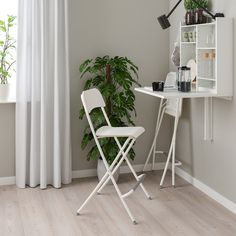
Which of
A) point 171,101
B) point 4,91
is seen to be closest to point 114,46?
point 171,101

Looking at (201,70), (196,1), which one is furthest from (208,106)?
(196,1)

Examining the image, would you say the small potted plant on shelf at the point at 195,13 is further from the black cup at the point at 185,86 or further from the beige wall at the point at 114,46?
the beige wall at the point at 114,46

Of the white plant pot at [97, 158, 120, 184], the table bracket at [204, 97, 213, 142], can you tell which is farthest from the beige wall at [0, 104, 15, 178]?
the table bracket at [204, 97, 213, 142]

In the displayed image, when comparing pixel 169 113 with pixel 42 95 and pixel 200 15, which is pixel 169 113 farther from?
pixel 42 95

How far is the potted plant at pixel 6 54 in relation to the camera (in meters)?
4.32

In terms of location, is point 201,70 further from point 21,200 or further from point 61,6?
point 21,200

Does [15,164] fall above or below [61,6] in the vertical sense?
below

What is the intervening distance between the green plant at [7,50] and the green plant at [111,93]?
72cm

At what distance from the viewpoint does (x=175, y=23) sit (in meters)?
4.57

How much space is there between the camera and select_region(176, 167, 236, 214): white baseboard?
365 cm

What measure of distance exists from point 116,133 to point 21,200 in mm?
1115

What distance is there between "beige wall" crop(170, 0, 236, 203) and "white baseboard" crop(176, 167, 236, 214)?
35 millimetres

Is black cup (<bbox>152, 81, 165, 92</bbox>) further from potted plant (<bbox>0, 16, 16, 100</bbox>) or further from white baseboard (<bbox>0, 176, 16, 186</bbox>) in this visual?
white baseboard (<bbox>0, 176, 16, 186</bbox>)

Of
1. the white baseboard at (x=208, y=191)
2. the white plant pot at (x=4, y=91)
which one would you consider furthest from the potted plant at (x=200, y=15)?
the white plant pot at (x=4, y=91)
